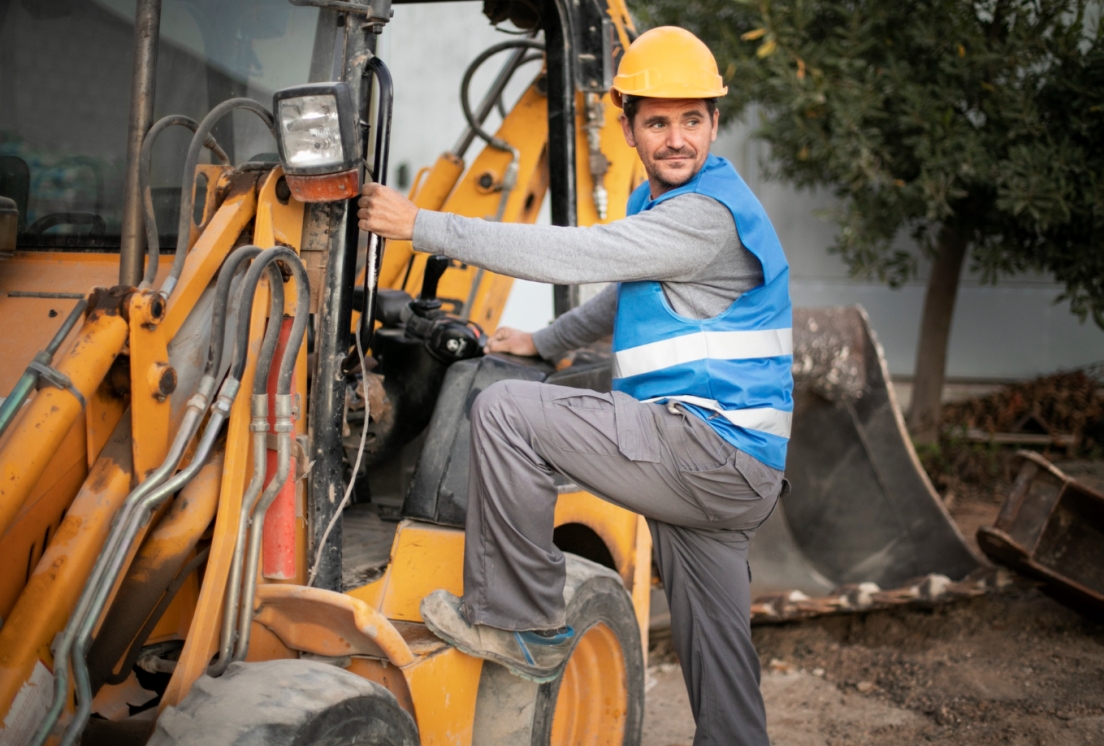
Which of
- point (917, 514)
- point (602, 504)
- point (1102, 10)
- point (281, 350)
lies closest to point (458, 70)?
point (1102, 10)

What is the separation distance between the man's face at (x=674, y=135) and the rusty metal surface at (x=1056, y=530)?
2532 millimetres

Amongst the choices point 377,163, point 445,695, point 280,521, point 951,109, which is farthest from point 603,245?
point 951,109

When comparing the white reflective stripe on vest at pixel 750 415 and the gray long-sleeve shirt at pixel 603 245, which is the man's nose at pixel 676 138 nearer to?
the gray long-sleeve shirt at pixel 603 245

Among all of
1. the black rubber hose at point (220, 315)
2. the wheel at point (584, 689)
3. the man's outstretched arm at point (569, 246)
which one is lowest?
the wheel at point (584, 689)

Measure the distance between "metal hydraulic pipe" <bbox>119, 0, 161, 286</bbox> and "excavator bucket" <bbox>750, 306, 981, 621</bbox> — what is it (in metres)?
3.70

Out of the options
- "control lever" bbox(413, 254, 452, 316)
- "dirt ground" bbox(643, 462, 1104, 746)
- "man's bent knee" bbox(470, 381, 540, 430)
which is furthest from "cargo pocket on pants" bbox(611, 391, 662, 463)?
"dirt ground" bbox(643, 462, 1104, 746)

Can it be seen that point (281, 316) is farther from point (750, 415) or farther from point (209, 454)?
point (750, 415)

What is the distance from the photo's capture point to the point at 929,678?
13.5ft

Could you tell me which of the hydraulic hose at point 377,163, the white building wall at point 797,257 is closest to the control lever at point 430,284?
the hydraulic hose at point 377,163

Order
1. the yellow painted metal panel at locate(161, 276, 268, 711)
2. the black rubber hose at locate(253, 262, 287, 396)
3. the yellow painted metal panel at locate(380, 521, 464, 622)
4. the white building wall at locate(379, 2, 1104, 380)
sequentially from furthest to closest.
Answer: the white building wall at locate(379, 2, 1104, 380) → the yellow painted metal panel at locate(380, 521, 464, 622) → the black rubber hose at locate(253, 262, 287, 396) → the yellow painted metal panel at locate(161, 276, 268, 711)

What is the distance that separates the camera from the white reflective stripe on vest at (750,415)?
93.5 inches

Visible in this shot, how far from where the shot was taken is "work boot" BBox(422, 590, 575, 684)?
2.33m

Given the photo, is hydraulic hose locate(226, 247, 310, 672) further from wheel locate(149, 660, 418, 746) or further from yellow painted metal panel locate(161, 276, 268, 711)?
wheel locate(149, 660, 418, 746)

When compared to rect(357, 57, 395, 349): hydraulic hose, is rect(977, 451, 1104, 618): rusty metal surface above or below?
below
